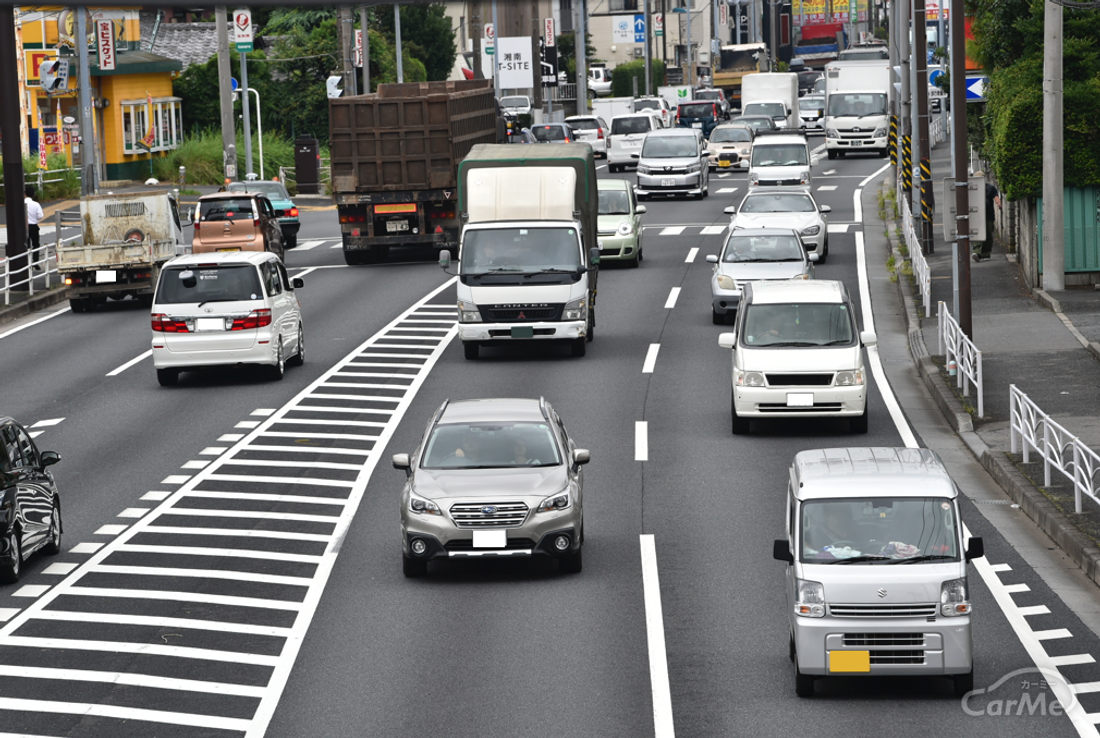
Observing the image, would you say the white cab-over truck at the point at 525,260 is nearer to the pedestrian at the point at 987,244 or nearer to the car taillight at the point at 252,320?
the car taillight at the point at 252,320

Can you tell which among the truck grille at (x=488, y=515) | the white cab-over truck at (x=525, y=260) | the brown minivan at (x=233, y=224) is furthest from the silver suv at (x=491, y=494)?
the brown minivan at (x=233, y=224)

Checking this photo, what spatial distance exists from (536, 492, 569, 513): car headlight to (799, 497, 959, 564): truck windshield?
3461 mm

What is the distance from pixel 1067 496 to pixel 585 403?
8.33 meters

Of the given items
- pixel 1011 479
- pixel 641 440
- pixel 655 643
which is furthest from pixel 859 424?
pixel 655 643

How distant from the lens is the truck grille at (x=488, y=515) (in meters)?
14.9

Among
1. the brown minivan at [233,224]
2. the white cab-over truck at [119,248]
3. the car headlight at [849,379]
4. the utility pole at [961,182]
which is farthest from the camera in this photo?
the brown minivan at [233,224]

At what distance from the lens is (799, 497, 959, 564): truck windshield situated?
11.8 metres

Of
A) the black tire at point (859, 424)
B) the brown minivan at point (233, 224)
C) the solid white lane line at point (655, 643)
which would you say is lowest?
the solid white lane line at point (655, 643)

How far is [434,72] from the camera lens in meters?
97.6

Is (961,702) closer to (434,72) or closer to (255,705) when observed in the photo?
(255,705)

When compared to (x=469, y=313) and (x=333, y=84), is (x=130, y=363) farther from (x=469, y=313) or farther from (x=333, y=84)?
(x=333, y=84)

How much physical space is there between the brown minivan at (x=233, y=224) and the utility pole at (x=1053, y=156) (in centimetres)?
1761

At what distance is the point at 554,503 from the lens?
14969mm

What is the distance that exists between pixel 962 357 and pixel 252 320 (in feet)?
36.5
